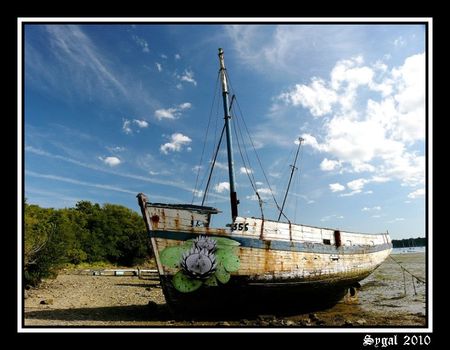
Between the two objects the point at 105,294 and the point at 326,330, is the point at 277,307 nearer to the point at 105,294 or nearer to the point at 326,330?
the point at 326,330

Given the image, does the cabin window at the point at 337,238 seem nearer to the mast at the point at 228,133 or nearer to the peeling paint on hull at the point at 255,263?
the peeling paint on hull at the point at 255,263

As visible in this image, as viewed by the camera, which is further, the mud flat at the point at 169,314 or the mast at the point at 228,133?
the mast at the point at 228,133

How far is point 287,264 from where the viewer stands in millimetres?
14383

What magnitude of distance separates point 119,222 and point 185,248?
5587 centimetres

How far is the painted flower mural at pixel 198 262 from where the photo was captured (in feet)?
40.5

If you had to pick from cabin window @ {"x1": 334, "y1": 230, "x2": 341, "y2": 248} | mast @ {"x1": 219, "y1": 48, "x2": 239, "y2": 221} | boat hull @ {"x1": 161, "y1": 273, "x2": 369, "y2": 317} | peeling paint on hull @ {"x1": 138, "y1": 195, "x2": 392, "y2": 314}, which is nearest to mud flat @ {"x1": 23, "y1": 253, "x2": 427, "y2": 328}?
boat hull @ {"x1": 161, "y1": 273, "x2": 369, "y2": 317}

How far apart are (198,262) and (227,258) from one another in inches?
42.0

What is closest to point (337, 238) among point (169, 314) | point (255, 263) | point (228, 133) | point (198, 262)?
point (255, 263)

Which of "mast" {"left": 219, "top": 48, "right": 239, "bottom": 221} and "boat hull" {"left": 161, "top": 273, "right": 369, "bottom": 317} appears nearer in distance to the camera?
"boat hull" {"left": 161, "top": 273, "right": 369, "bottom": 317}

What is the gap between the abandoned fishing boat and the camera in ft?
40.8

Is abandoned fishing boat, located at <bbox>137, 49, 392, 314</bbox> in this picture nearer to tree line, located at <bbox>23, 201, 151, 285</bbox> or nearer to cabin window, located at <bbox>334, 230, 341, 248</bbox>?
cabin window, located at <bbox>334, 230, 341, 248</bbox>

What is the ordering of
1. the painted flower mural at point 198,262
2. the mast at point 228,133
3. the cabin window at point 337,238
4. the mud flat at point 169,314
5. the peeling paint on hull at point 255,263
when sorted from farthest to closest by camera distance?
the cabin window at point 337,238 → the mast at point 228,133 → the peeling paint on hull at point 255,263 → the mud flat at point 169,314 → the painted flower mural at point 198,262

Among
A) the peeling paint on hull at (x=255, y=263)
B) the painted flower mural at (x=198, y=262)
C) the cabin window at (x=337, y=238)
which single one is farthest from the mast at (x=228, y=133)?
the cabin window at (x=337, y=238)

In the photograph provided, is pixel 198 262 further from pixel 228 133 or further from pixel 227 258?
pixel 228 133
